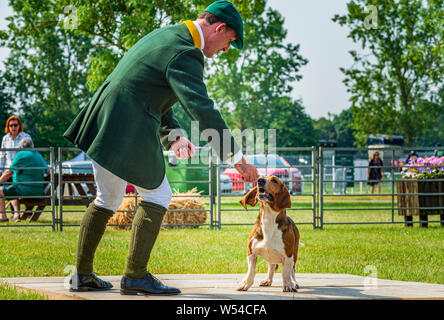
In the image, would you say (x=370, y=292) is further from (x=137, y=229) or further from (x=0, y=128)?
(x=0, y=128)

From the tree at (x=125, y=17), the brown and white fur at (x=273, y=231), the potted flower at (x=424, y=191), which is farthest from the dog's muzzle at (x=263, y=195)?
the tree at (x=125, y=17)

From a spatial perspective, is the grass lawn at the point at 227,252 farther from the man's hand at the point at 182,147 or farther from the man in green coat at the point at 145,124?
the man's hand at the point at 182,147

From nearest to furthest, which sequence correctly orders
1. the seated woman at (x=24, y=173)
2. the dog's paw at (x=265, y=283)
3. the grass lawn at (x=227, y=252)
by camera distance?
the dog's paw at (x=265, y=283) → the grass lawn at (x=227, y=252) → the seated woman at (x=24, y=173)

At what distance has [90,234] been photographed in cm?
387

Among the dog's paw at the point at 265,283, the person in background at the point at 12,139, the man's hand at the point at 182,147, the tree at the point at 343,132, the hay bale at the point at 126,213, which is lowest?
the dog's paw at the point at 265,283

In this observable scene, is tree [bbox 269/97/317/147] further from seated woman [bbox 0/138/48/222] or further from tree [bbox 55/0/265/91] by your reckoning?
seated woman [bbox 0/138/48/222]

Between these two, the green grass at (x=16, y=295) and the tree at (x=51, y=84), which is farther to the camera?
the tree at (x=51, y=84)

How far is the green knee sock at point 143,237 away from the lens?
147 inches

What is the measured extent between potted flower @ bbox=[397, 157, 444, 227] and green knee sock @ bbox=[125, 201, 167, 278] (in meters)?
8.27

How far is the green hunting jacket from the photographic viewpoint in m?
3.46

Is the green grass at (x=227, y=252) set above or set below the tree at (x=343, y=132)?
below

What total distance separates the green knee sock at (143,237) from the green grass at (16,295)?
57 centimetres
